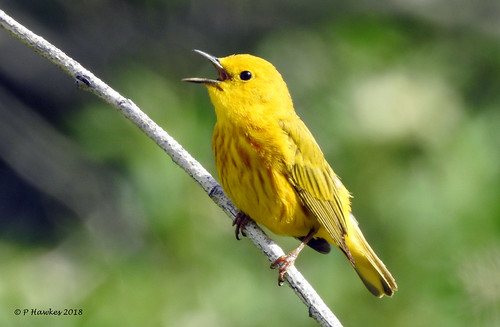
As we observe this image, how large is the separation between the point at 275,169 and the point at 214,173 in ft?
2.98

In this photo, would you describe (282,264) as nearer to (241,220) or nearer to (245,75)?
(241,220)

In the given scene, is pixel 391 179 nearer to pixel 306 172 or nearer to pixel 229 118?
pixel 306 172

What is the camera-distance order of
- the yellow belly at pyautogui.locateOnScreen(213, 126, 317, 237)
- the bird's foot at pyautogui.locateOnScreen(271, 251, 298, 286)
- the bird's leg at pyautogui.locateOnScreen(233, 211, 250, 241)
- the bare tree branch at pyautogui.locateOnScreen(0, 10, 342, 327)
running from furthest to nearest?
the bird's leg at pyautogui.locateOnScreen(233, 211, 250, 241), the yellow belly at pyautogui.locateOnScreen(213, 126, 317, 237), the bird's foot at pyautogui.locateOnScreen(271, 251, 298, 286), the bare tree branch at pyautogui.locateOnScreen(0, 10, 342, 327)

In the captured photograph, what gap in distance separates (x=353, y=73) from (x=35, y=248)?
241 centimetres

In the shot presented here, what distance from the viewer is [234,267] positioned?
16.1ft

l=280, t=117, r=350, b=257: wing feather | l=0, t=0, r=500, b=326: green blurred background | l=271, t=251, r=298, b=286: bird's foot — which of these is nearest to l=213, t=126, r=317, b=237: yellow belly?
l=280, t=117, r=350, b=257: wing feather

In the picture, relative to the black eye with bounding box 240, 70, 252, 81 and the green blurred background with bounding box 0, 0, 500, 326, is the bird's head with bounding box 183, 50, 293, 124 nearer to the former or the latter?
the black eye with bounding box 240, 70, 252, 81

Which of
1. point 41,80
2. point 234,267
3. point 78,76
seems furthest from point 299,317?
point 41,80

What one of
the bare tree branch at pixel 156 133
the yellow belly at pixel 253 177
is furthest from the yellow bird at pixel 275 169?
the bare tree branch at pixel 156 133

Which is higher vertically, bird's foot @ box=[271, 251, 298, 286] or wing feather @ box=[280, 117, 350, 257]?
wing feather @ box=[280, 117, 350, 257]

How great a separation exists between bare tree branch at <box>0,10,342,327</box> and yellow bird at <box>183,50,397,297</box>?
120 mm

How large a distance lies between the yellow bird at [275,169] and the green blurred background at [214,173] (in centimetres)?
18

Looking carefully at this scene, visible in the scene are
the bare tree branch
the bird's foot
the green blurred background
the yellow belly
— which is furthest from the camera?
the green blurred background

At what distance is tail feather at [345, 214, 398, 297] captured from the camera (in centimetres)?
470
